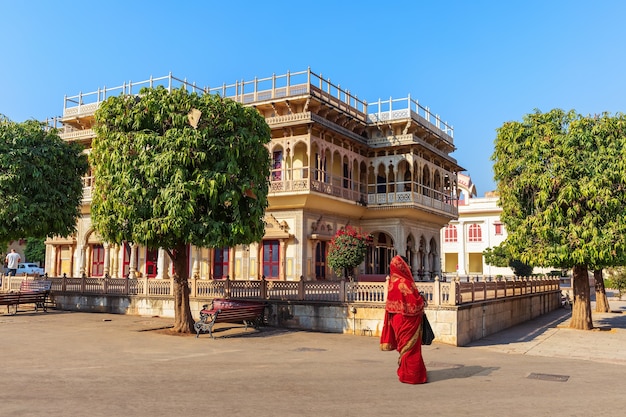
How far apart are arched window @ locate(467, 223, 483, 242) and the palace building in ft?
88.5

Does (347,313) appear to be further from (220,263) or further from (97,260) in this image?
(97,260)

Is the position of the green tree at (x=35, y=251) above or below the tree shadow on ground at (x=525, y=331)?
above

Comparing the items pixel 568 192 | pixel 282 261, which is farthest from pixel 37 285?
pixel 568 192

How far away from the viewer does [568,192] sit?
15.9 m

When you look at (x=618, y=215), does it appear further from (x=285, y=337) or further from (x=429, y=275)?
(x=429, y=275)

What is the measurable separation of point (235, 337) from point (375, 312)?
12.4 feet

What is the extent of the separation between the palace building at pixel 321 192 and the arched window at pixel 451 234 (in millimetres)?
27953

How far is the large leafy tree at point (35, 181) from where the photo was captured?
18.0 metres

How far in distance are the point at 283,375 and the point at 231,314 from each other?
206 inches

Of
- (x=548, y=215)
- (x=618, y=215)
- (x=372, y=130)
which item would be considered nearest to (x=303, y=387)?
(x=548, y=215)

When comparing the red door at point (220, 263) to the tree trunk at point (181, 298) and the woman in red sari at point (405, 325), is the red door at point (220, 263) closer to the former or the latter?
the tree trunk at point (181, 298)

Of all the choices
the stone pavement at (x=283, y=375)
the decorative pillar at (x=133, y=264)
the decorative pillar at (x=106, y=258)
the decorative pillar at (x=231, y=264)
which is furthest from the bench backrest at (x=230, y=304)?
the decorative pillar at (x=106, y=258)

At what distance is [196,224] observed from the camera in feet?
44.6

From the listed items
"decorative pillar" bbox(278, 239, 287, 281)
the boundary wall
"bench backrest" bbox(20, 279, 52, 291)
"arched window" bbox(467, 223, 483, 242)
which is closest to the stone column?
"bench backrest" bbox(20, 279, 52, 291)
